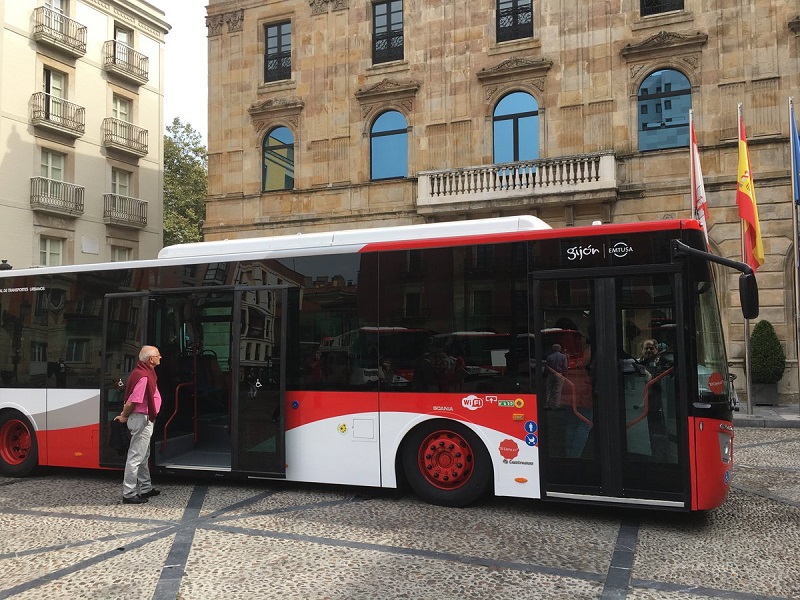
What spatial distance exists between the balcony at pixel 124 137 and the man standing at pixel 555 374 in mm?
29279

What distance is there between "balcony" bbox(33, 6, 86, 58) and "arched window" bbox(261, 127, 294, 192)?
1176 cm

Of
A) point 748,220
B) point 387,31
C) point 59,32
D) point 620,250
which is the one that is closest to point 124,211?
point 59,32

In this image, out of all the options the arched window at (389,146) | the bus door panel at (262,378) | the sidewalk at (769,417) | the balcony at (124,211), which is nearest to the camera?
the bus door panel at (262,378)

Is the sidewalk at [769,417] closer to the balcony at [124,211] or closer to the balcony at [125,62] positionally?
the balcony at [124,211]

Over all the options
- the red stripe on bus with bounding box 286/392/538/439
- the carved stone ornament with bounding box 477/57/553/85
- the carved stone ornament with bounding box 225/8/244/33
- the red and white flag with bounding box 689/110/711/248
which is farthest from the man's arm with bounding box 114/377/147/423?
the carved stone ornament with bounding box 225/8/244/33

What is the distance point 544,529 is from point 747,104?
16213mm

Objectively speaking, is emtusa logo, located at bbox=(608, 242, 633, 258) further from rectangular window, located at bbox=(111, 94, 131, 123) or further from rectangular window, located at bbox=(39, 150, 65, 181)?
rectangular window, located at bbox=(111, 94, 131, 123)

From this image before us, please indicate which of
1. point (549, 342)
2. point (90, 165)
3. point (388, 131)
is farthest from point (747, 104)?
point (90, 165)

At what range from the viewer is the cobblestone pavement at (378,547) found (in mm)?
4711

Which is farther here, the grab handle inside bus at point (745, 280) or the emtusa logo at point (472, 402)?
the emtusa logo at point (472, 402)

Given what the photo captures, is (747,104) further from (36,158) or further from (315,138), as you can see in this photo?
(36,158)

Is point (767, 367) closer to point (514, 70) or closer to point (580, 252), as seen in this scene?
point (514, 70)

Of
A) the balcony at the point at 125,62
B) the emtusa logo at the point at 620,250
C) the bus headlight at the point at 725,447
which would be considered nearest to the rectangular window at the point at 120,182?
the balcony at the point at 125,62

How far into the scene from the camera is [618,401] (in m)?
6.29
